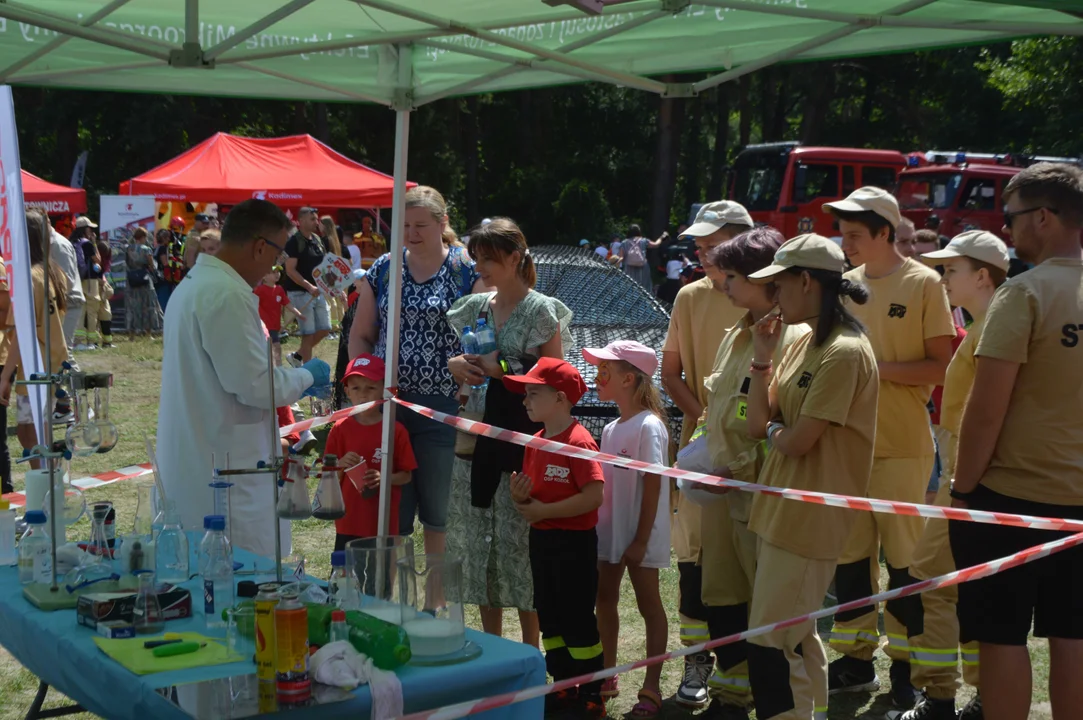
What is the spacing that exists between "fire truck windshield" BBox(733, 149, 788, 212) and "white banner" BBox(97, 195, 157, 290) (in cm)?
1308

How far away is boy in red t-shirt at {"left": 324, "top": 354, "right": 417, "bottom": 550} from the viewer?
16.1 feet

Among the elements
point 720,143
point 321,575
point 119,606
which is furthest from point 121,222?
point 720,143

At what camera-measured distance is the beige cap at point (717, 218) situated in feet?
16.0

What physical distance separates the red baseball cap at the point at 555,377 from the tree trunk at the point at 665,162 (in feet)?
110

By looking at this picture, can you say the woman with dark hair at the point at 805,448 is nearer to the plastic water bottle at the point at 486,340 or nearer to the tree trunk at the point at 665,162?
the plastic water bottle at the point at 486,340

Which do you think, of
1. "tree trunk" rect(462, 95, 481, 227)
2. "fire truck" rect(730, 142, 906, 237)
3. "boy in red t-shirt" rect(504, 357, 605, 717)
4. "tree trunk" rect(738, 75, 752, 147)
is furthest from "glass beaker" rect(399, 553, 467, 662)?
"tree trunk" rect(738, 75, 752, 147)

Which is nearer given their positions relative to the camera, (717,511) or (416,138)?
(717,511)

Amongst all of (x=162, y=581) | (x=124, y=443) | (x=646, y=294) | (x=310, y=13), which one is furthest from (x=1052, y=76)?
(x=162, y=581)

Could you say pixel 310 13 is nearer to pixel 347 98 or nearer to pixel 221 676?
pixel 347 98

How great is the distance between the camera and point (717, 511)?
4.07 meters

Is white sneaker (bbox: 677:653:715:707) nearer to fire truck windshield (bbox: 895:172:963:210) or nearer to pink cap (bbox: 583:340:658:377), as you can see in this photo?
pink cap (bbox: 583:340:658:377)

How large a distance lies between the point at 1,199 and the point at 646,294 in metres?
5.09

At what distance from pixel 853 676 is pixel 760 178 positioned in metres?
22.4

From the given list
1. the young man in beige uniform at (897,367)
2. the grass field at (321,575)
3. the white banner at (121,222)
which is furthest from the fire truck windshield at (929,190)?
the young man in beige uniform at (897,367)
